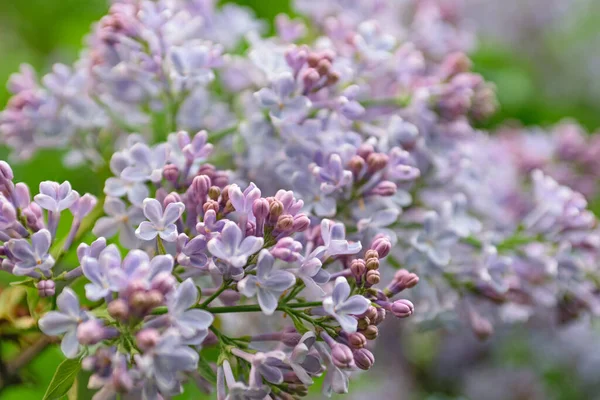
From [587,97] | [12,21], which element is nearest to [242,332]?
[12,21]

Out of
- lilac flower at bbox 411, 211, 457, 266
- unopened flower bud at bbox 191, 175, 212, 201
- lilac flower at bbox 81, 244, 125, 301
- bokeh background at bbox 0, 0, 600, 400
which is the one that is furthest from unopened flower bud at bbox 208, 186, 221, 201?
bokeh background at bbox 0, 0, 600, 400

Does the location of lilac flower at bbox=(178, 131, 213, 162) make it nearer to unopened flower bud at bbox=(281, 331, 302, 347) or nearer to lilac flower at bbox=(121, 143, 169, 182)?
lilac flower at bbox=(121, 143, 169, 182)

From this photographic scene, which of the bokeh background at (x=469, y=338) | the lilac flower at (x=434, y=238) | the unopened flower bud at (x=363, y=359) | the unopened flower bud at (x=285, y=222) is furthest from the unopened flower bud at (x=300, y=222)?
the bokeh background at (x=469, y=338)

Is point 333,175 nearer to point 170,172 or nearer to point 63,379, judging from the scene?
point 170,172

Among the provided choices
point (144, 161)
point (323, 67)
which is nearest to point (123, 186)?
point (144, 161)

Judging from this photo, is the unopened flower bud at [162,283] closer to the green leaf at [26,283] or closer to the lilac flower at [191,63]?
the green leaf at [26,283]

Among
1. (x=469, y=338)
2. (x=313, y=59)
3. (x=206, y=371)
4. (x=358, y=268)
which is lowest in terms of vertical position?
(x=469, y=338)
